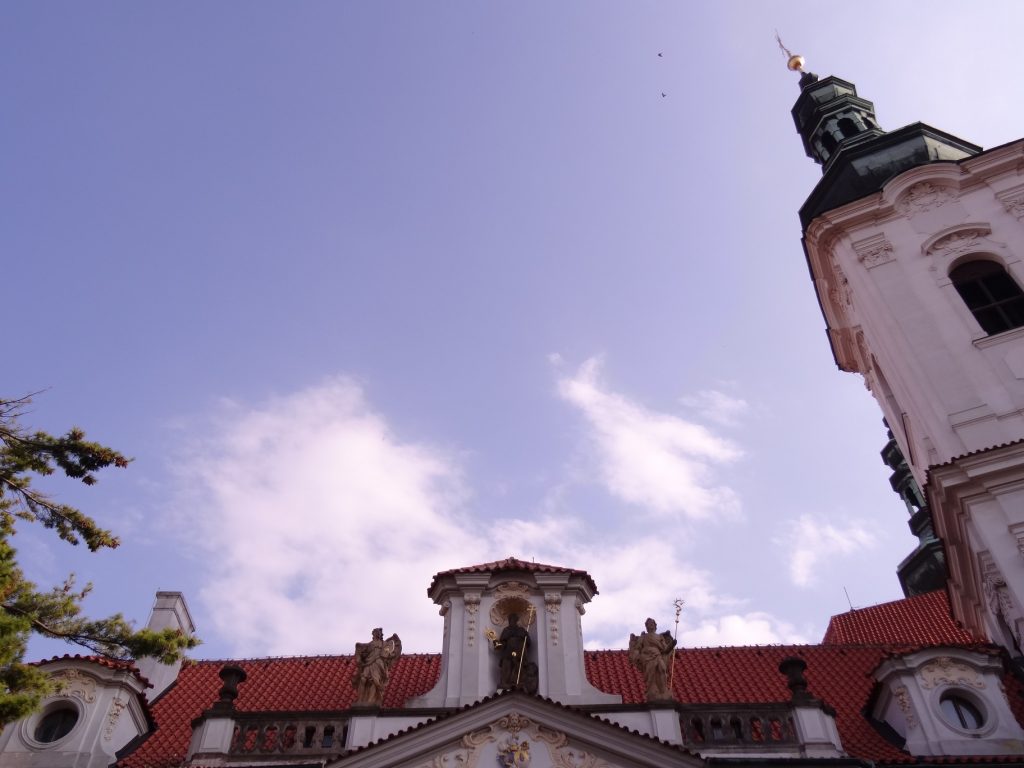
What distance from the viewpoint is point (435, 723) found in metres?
12.3

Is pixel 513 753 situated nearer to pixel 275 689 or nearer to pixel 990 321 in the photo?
pixel 275 689

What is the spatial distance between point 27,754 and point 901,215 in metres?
20.7

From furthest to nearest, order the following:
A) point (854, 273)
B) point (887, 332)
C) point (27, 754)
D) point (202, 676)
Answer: point (854, 273), point (887, 332), point (202, 676), point (27, 754)

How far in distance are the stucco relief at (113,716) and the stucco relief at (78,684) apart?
32 centimetres

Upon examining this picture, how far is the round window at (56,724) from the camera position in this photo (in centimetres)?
1348

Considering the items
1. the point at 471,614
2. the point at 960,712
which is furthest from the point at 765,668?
the point at 471,614

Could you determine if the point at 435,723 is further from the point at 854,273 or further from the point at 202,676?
the point at 854,273

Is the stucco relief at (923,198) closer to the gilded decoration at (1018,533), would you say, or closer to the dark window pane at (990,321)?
the dark window pane at (990,321)

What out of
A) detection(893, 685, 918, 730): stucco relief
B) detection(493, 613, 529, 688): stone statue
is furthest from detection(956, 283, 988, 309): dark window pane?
detection(493, 613, 529, 688): stone statue

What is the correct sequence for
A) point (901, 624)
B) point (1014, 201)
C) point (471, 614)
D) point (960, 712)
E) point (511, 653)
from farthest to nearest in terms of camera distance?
point (901, 624) → point (1014, 201) → point (471, 614) → point (511, 653) → point (960, 712)

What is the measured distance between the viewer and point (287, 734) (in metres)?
13.0

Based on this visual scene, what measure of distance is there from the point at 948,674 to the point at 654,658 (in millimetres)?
4437

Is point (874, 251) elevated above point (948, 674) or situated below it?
above

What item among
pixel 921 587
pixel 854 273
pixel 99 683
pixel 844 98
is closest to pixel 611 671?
pixel 99 683
